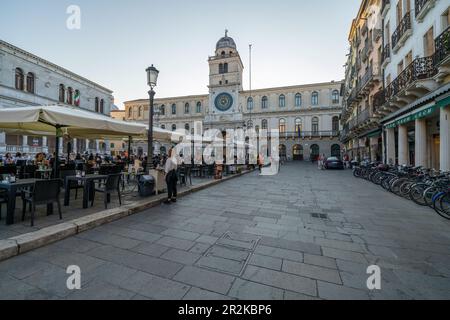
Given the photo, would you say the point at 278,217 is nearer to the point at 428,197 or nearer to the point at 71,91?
the point at 428,197

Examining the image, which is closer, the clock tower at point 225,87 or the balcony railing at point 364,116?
the balcony railing at point 364,116

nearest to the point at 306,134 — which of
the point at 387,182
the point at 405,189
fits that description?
the point at 387,182

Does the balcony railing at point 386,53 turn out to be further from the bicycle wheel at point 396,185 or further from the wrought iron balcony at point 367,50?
the bicycle wheel at point 396,185

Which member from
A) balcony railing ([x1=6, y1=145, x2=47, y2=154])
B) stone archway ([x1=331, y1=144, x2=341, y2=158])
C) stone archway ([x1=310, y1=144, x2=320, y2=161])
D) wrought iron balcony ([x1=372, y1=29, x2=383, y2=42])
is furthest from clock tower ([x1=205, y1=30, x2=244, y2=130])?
balcony railing ([x1=6, y1=145, x2=47, y2=154])

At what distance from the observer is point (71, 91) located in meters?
30.5

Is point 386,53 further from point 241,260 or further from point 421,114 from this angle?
point 241,260

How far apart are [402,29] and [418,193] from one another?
9896mm

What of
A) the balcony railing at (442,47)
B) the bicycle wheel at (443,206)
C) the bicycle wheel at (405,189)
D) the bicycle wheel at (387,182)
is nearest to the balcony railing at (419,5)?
the balcony railing at (442,47)

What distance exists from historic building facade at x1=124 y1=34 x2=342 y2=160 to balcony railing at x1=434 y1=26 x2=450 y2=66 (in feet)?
108

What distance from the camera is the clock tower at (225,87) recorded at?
153 feet

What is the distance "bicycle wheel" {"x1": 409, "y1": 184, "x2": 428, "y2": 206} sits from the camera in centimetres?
646

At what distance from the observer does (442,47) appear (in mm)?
7602

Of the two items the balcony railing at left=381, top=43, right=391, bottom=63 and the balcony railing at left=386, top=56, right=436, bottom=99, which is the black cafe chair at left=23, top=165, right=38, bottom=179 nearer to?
the balcony railing at left=386, top=56, right=436, bottom=99
